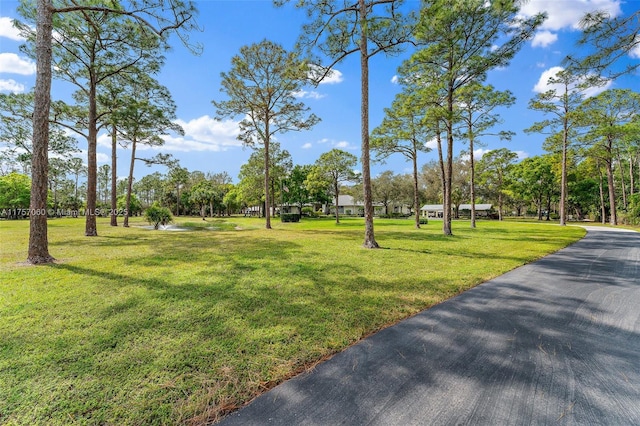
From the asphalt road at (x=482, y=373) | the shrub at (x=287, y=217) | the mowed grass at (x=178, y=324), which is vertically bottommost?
the asphalt road at (x=482, y=373)

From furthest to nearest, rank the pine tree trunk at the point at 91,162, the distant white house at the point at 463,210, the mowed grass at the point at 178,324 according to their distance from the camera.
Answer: the distant white house at the point at 463,210
the pine tree trunk at the point at 91,162
the mowed grass at the point at 178,324

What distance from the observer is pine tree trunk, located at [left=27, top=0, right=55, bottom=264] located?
20.0ft

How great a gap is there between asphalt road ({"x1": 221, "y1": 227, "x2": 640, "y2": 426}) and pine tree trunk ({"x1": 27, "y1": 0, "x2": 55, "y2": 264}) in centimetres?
756

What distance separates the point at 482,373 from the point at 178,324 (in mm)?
3221

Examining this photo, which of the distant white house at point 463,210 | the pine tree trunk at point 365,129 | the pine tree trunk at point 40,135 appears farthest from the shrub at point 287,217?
the distant white house at point 463,210

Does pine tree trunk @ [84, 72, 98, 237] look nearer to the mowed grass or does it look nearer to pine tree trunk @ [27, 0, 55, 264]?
the mowed grass

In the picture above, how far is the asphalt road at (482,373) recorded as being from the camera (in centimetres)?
182

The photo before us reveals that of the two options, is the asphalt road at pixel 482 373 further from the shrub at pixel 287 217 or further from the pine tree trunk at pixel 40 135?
the shrub at pixel 287 217

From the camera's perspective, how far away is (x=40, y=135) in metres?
6.13

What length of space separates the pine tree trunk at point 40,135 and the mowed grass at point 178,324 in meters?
0.54

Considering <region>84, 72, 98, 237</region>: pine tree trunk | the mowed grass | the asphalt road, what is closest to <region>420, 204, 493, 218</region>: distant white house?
the mowed grass

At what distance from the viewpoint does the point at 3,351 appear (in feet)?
8.39

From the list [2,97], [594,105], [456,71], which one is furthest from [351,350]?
[594,105]

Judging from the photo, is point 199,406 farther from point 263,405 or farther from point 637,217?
point 637,217
